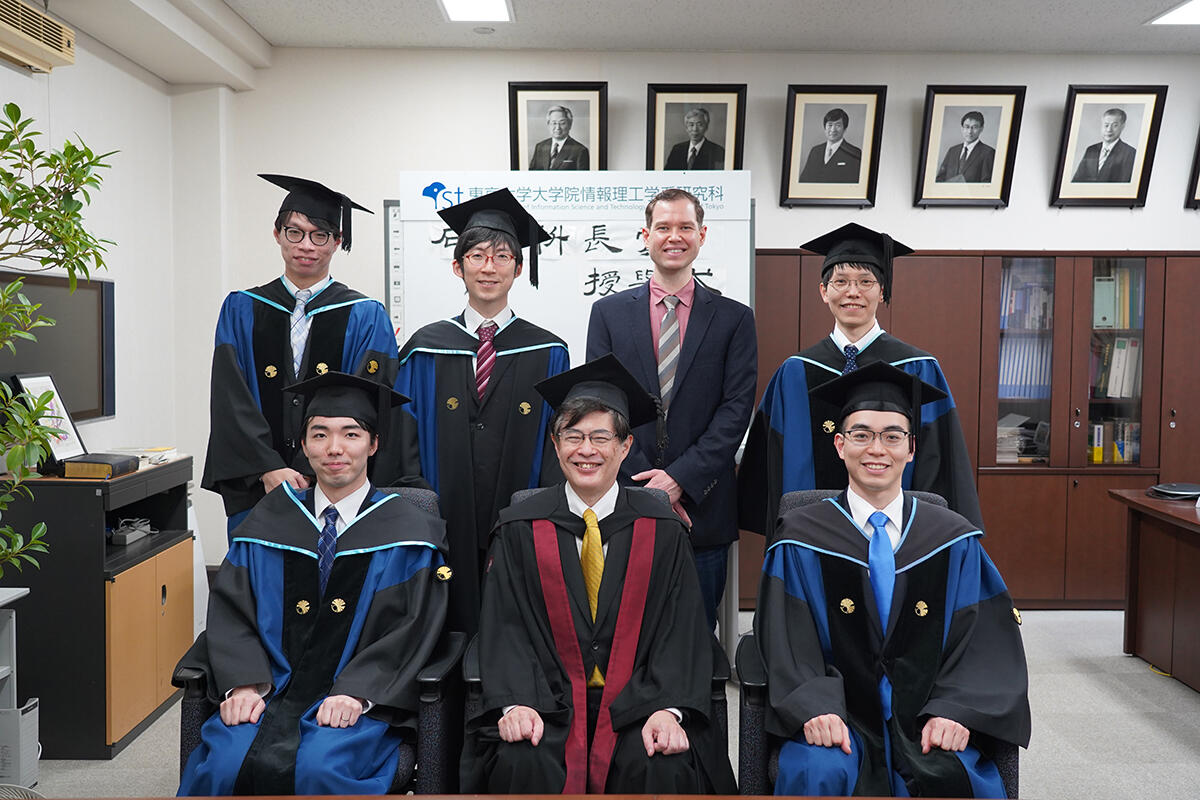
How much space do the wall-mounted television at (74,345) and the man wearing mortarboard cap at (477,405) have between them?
1856mm

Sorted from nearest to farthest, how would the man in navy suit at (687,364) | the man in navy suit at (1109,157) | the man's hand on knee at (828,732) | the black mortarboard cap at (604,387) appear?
1. the man's hand on knee at (828,732)
2. the black mortarboard cap at (604,387)
3. the man in navy suit at (687,364)
4. the man in navy suit at (1109,157)

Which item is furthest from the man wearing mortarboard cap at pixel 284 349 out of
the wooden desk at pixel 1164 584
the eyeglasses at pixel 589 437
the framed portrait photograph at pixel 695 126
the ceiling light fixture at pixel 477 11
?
the wooden desk at pixel 1164 584


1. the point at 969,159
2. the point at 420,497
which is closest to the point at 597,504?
the point at 420,497

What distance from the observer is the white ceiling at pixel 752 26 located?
176 inches

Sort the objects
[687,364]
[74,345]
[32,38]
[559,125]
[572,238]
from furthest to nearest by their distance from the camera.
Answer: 1. [559,125]
2. [572,238]
3. [74,345]
4. [32,38]
5. [687,364]

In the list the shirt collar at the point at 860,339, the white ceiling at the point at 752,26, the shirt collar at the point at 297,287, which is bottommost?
the shirt collar at the point at 860,339

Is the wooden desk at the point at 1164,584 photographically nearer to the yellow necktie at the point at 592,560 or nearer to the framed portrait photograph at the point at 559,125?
the yellow necktie at the point at 592,560

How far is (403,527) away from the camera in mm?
2297

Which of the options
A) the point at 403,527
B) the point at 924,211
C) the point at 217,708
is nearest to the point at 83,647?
the point at 217,708

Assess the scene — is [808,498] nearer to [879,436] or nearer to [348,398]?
[879,436]

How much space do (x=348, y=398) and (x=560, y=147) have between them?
3.20m

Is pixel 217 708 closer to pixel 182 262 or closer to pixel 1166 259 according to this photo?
pixel 182 262

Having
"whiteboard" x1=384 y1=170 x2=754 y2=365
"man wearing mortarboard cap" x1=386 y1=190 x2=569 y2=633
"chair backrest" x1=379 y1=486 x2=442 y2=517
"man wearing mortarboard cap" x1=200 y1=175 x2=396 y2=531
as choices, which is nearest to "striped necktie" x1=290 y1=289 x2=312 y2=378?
"man wearing mortarboard cap" x1=200 y1=175 x2=396 y2=531

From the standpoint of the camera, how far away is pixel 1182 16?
4.65 m
